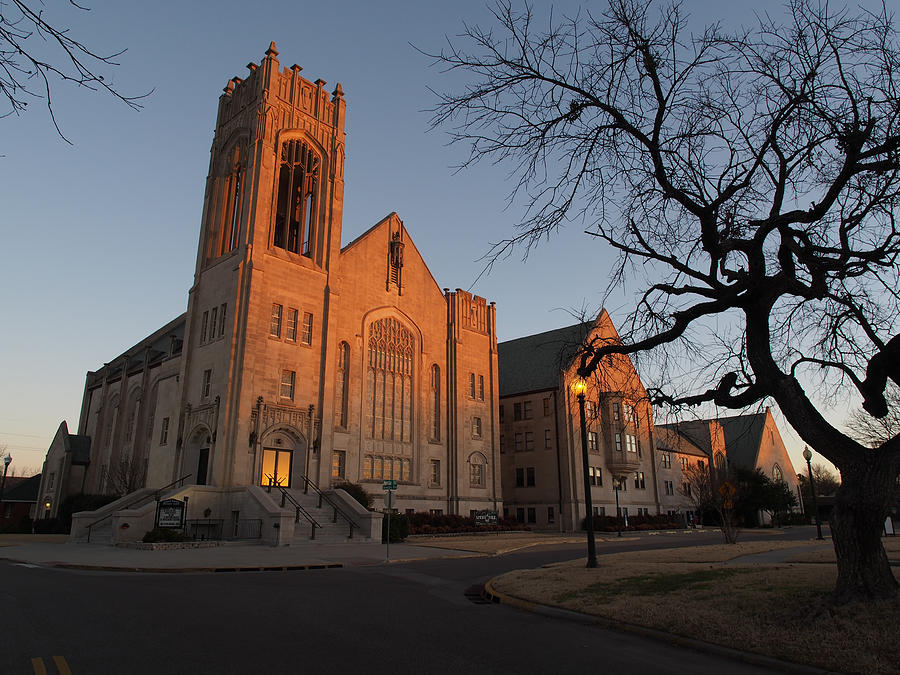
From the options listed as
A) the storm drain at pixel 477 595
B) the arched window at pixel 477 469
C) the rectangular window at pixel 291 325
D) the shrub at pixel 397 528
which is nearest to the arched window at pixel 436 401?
the arched window at pixel 477 469

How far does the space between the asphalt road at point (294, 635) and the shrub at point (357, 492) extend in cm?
2188

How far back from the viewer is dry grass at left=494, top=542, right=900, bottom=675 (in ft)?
22.5

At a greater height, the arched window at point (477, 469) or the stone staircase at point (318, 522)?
the arched window at point (477, 469)

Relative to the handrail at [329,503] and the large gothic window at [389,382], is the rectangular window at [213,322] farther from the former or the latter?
the large gothic window at [389,382]

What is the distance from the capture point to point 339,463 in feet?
125

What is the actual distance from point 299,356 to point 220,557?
55.4 ft

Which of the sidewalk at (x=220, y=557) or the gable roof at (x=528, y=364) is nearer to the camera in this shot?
the sidewalk at (x=220, y=557)

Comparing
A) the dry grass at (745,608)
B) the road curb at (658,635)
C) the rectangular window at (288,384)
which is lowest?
the road curb at (658,635)

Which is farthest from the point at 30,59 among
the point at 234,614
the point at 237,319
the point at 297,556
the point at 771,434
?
the point at 771,434

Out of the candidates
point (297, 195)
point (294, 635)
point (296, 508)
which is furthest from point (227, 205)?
point (294, 635)

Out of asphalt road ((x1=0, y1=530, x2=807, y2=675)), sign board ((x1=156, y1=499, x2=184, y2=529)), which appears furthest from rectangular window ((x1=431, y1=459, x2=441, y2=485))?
asphalt road ((x1=0, y1=530, x2=807, y2=675))

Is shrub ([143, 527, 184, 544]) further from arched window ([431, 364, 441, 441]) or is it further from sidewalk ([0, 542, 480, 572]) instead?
arched window ([431, 364, 441, 441])

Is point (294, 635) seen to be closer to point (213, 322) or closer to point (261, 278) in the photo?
point (261, 278)

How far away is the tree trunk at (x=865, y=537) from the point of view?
8250 millimetres
